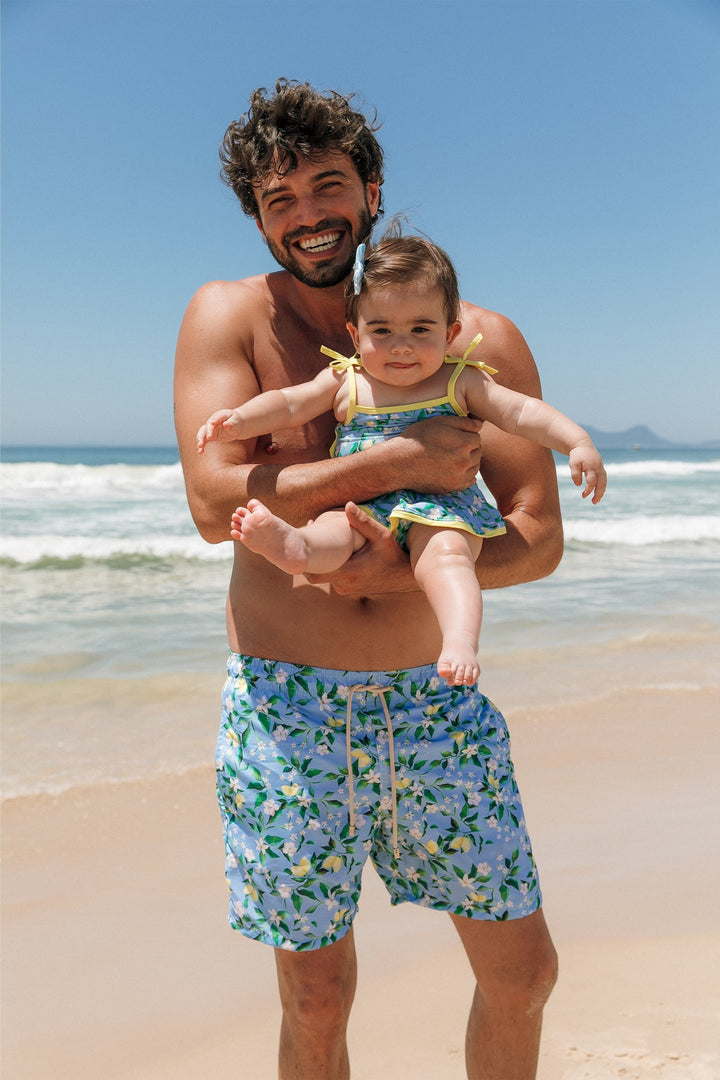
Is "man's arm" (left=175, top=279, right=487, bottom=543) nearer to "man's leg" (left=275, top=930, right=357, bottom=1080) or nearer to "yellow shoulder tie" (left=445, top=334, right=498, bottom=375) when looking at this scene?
"yellow shoulder tie" (left=445, top=334, right=498, bottom=375)

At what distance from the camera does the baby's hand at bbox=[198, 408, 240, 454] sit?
2.18 metres

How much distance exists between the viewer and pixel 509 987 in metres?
2.15

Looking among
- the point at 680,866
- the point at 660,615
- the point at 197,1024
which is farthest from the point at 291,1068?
the point at 660,615

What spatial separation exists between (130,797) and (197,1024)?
1.48 meters

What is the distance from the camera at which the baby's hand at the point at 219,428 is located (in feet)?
7.16

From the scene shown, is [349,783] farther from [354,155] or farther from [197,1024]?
[354,155]

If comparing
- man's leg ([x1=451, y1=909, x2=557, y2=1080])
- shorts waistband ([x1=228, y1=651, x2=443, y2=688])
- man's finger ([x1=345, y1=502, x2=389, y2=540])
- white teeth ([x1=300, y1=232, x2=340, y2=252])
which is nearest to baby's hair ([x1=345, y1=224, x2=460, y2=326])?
white teeth ([x1=300, y1=232, x2=340, y2=252])

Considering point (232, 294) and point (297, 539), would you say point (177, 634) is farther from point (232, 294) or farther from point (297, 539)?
point (297, 539)

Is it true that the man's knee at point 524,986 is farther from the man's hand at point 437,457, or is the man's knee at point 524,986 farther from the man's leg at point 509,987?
the man's hand at point 437,457

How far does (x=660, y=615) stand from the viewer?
7789 millimetres

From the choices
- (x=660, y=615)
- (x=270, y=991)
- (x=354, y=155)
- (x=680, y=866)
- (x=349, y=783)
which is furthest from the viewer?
(x=660, y=615)

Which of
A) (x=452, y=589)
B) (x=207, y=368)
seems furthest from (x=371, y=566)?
(x=207, y=368)

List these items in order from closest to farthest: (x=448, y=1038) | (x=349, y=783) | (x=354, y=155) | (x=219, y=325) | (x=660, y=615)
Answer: (x=349, y=783) < (x=219, y=325) < (x=354, y=155) < (x=448, y=1038) < (x=660, y=615)

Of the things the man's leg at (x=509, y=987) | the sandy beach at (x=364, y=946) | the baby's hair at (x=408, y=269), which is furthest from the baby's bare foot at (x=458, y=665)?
the sandy beach at (x=364, y=946)
